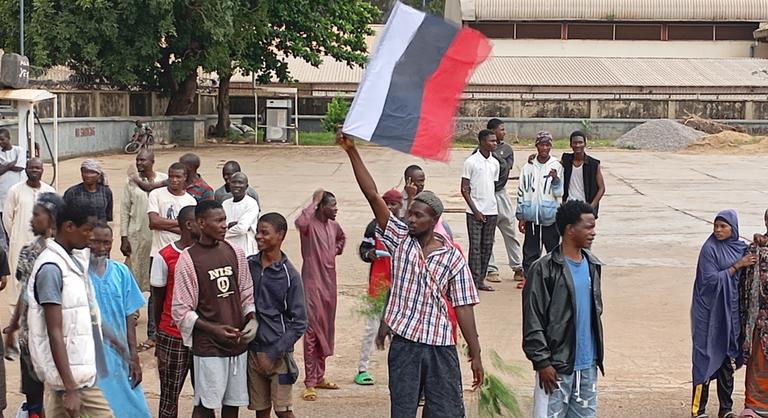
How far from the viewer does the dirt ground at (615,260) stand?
289 inches

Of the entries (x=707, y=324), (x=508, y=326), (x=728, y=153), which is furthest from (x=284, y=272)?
(x=728, y=153)

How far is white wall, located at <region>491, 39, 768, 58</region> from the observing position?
161 ft

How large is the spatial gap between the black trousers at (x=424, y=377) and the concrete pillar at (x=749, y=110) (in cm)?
3777

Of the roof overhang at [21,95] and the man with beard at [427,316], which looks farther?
the roof overhang at [21,95]

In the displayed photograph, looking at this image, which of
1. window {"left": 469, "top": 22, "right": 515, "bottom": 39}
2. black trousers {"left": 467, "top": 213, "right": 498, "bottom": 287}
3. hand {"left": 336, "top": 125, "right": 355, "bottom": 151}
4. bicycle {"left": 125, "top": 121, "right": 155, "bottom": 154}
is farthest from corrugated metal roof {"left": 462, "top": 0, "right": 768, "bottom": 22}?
hand {"left": 336, "top": 125, "right": 355, "bottom": 151}

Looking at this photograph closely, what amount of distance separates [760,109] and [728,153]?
9.81 m

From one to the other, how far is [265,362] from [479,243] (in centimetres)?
535

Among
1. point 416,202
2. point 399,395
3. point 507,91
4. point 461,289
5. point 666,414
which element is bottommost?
point 666,414

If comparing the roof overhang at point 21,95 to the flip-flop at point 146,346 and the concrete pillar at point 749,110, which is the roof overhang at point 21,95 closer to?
the flip-flop at point 146,346

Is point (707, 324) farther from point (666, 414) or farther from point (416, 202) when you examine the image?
point (416, 202)

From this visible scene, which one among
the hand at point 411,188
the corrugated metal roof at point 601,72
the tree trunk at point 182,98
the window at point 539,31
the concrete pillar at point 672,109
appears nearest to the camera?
the hand at point 411,188

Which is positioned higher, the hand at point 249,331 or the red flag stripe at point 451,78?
the red flag stripe at point 451,78

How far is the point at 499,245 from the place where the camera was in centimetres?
1390

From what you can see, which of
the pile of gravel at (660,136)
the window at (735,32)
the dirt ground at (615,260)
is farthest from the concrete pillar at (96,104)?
the window at (735,32)
